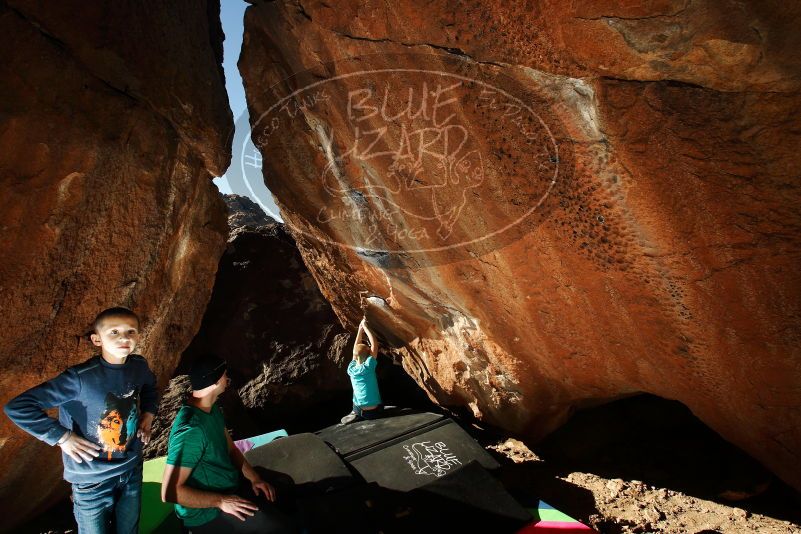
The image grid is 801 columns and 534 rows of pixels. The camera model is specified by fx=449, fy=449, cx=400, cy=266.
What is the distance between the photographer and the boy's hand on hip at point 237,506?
6.21ft

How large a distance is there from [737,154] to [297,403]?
623 centimetres

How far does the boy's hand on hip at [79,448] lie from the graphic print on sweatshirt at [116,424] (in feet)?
0.23

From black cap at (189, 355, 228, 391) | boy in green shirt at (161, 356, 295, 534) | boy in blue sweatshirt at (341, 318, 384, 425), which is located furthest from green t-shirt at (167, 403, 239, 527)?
boy in blue sweatshirt at (341, 318, 384, 425)

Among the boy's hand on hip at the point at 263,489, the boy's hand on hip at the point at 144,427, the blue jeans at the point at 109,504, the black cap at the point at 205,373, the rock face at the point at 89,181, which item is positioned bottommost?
the boy's hand on hip at the point at 263,489

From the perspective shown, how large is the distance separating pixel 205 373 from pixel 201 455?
0.34 metres

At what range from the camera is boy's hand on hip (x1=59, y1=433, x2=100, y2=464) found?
6.02 ft

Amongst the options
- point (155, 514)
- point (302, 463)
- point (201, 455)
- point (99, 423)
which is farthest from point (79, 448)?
point (302, 463)

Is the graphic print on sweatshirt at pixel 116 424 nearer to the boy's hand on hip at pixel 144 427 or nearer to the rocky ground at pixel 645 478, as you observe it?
the boy's hand on hip at pixel 144 427

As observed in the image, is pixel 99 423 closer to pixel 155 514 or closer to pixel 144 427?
pixel 144 427

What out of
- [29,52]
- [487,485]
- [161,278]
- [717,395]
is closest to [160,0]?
[29,52]

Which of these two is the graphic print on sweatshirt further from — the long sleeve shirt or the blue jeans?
the blue jeans

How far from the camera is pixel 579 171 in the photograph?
2287mm

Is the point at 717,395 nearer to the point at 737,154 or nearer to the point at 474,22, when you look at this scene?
the point at 737,154

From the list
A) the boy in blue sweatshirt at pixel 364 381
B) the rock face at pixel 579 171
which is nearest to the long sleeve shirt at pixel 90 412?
the rock face at pixel 579 171
